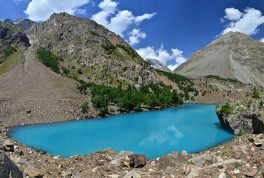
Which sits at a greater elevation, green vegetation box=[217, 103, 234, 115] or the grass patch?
the grass patch

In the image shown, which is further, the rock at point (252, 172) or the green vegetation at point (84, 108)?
the green vegetation at point (84, 108)

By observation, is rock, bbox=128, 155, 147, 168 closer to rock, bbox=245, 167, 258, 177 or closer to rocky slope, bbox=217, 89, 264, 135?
rock, bbox=245, 167, 258, 177

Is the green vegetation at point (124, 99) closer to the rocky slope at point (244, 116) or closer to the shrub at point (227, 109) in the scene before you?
the shrub at point (227, 109)

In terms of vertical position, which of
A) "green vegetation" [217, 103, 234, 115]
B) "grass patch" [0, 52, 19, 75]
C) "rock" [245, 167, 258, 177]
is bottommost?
"rock" [245, 167, 258, 177]

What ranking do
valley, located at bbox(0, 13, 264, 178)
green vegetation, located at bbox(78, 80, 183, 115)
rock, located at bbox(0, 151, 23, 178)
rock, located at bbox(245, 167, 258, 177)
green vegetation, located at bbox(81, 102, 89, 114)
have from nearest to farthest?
rock, located at bbox(0, 151, 23, 178), rock, located at bbox(245, 167, 258, 177), valley, located at bbox(0, 13, 264, 178), green vegetation, located at bbox(81, 102, 89, 114), green vegetation, located at bbox(78, 80, 183, 115)

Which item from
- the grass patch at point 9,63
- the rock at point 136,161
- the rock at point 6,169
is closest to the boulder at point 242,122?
the rock at point 136,161

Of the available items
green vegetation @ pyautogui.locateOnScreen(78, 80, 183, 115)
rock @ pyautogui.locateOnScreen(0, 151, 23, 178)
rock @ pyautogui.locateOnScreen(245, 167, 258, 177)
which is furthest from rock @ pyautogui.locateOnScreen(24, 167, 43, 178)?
green vegetation @ pyautogui.locateOnScreen(78, 80, 183, 115)

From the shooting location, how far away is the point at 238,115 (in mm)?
66438

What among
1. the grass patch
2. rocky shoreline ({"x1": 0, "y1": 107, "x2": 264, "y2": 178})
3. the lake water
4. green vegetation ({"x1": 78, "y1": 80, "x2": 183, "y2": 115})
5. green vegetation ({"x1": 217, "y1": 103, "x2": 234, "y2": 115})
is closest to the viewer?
rocky shoreline ({"x1": 0, "y1": 107, "x2": 264, "y2": 178})

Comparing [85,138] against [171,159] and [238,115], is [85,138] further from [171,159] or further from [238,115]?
[171,159]

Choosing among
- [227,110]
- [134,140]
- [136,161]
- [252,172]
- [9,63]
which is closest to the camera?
[252,172]

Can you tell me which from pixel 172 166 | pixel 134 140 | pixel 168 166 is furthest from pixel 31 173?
pixel 134 140

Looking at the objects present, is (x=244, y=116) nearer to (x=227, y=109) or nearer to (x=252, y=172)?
(x=227, y=109)

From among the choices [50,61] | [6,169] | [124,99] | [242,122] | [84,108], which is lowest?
[84,108]
